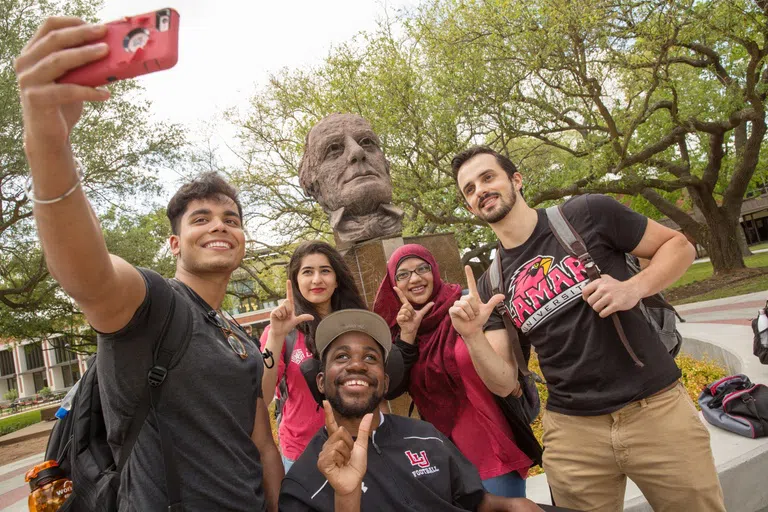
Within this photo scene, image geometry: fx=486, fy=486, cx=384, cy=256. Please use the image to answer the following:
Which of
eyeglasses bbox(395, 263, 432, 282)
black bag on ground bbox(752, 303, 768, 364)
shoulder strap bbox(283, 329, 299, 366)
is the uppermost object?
eyeglasses bbox(395, 263, 432, 282)

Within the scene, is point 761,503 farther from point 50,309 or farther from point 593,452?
point 50,309

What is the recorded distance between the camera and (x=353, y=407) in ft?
7.02

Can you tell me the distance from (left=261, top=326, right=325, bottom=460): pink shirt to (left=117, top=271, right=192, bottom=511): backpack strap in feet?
4.15

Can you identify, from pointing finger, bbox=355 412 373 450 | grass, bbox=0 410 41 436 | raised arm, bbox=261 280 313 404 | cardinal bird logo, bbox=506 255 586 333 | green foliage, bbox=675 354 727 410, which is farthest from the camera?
grass, bbox=0 410 41 436

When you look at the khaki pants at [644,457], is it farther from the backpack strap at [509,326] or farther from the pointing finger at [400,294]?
the pointing finger at [400,294]

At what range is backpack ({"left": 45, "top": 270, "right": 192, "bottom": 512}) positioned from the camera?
4.74ft

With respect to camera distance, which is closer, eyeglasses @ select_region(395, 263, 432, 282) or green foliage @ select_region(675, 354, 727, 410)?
eyeglasses @ select_region(395, 263, 432, 282)

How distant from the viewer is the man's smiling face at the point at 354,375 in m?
2.15

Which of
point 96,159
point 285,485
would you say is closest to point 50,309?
point 96,159

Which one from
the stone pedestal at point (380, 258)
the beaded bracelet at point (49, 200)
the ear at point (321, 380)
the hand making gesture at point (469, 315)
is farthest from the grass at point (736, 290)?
the beaded bracelet at point (49, 200)

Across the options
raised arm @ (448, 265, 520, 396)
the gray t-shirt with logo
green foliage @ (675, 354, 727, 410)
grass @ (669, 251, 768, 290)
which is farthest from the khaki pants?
grass @ (669, 251, 768, 290)

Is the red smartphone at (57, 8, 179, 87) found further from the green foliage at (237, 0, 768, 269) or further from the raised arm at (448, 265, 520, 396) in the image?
the green foliage at (237, 0, 768, 269)

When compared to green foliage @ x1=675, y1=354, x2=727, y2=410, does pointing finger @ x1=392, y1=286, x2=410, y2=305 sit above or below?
above

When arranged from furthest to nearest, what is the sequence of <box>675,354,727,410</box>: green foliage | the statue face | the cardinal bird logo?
<box>675,354,727,410</box>: green foliage < the statue face < the cardinal bird logo
